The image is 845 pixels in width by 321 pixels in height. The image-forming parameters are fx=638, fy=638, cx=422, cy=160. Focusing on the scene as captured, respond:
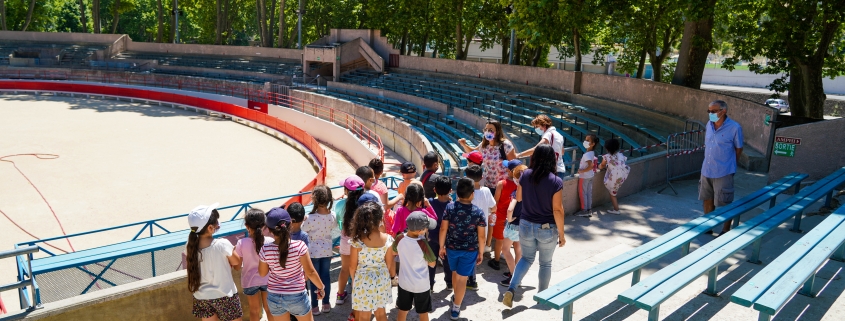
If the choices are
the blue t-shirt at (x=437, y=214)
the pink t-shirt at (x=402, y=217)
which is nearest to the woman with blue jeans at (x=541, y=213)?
the blue t-shirt at (x=437, y=214)

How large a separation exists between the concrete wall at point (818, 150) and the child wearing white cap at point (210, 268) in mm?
9984

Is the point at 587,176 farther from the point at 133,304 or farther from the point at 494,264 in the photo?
the point at 133,304

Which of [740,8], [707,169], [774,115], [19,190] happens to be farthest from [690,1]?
[19,190]

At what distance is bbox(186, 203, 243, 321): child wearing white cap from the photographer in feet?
17.9

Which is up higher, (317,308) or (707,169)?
(707,169)

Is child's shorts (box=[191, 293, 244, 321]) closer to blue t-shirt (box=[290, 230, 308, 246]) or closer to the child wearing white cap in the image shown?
the child wearing white cap

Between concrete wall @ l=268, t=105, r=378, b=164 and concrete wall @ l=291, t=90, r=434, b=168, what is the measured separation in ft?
4.66

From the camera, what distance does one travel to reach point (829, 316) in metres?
5.93

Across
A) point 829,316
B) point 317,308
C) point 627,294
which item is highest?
point 627,294

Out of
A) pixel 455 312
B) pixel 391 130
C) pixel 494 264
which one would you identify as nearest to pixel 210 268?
pixel 455 312

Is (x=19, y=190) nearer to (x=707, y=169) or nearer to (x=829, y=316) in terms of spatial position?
(x=707, y=169)

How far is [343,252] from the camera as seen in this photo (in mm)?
6688

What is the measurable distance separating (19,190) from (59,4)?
60.0 meters

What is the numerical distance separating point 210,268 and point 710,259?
456 centimetres
